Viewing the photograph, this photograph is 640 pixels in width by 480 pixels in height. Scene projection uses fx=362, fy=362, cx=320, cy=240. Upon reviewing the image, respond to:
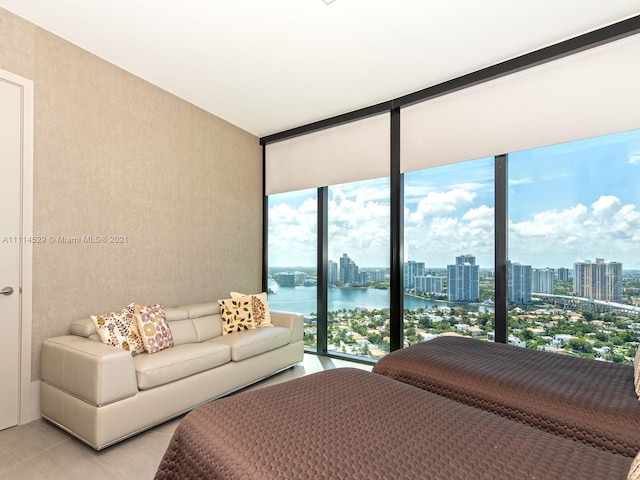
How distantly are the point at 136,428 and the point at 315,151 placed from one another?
319 centimetres

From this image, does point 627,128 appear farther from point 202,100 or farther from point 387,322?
point 202,100

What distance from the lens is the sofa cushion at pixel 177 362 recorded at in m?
2.41

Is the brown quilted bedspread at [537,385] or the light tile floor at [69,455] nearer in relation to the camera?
the brown quilted bedspread at [537,385]

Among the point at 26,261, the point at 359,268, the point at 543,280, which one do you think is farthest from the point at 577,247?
the point at 26,261

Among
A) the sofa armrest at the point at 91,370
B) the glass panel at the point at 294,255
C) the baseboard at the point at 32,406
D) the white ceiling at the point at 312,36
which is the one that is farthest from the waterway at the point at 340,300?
the baseboard at the point at 32,406

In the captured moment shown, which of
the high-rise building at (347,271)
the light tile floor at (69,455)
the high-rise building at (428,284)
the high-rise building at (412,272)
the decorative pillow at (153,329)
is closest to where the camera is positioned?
the light tile floor at (69,455)

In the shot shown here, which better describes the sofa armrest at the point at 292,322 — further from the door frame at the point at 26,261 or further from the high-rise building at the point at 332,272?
the door frame at the point at 26,261

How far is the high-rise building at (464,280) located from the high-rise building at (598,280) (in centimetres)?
73

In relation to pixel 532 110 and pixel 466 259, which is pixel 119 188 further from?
pixel 532 110

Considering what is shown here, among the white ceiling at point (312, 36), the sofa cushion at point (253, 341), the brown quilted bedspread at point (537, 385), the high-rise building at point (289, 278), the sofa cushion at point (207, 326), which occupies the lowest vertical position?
the sofa cushion at point (253, 341)

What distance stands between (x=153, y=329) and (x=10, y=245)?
111 centimetres

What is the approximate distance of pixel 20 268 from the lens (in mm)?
2533

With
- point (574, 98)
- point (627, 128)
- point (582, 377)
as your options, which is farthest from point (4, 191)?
point (627, 128)

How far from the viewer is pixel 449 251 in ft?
11.1
